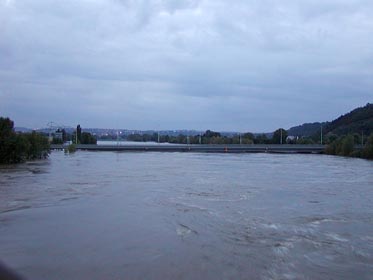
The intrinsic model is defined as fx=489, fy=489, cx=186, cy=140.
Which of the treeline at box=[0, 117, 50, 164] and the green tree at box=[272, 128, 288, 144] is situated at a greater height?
the green tree at box=[272, 128, 288, 144]

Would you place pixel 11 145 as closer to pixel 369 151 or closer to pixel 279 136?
pixel 369 151

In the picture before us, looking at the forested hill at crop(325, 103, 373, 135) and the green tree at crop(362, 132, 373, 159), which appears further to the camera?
the forested hill at crop(325, 103, 373, 135)

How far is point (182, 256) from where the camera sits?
14.1 meters

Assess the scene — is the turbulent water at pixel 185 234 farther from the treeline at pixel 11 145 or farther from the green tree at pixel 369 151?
the green tree at pixel 369 151

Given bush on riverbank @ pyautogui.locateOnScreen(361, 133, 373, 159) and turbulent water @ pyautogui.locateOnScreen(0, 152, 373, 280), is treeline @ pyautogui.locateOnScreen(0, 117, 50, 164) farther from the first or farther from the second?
bush on riverbank @ pyautogui.locateOnScreen(361, 133, 373, 159)

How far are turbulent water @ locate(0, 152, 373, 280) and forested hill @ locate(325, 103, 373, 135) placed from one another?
12565cm

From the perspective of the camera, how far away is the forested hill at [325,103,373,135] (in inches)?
5881

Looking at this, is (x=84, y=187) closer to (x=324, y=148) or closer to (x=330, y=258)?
(x=330, y=258)

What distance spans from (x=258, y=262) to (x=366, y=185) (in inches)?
1011

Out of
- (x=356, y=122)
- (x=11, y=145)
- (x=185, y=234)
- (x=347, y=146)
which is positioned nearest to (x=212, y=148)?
(x=347, y=146)

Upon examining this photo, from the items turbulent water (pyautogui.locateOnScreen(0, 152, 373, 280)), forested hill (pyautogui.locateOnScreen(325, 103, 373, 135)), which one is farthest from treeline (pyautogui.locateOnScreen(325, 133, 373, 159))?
turbulent water (pyautogui.locateOnScreen(0, 152, 373, 280))

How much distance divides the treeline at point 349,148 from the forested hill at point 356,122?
138ft

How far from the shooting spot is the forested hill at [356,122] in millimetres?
149375

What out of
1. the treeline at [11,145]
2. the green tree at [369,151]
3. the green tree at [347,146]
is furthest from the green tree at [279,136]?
the treeline at [11,145]
